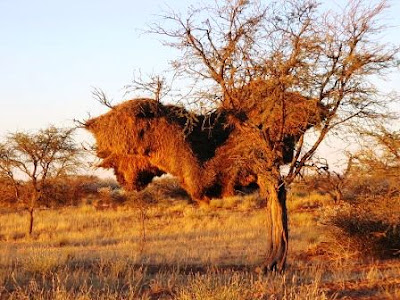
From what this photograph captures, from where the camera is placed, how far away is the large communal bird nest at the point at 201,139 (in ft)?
37.7

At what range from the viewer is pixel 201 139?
1215cm

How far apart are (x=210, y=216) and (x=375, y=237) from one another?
2106cm

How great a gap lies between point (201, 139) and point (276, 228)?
3329mm

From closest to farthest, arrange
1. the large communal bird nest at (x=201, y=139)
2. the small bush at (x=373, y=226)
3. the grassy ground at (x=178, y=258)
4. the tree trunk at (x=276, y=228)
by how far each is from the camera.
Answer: the grassy ground at (x=178, y=258)
the large communal bird nest at (x=201, y=139)
the tree trunk at (x=276, y=228)
the small bush at (x=373, y=226)

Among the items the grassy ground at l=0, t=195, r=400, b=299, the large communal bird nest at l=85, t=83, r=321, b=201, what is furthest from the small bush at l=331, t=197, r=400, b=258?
the large communal bird nest at l=85, t=83, r=321, b=201

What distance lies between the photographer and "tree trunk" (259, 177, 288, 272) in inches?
549

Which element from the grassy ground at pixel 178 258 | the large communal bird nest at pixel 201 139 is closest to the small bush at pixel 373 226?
the grassy ground at pixel 178 258

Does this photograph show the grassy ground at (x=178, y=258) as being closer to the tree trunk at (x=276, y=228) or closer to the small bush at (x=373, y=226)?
the tree trunk at (x=276, y=228)

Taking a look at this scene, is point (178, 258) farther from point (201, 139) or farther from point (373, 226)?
point (201, 139)

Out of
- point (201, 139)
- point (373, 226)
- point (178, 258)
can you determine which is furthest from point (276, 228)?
point (373, 226)

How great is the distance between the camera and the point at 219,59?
12.8 m

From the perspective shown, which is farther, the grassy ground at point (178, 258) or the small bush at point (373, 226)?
the small bush at point (373, 226)

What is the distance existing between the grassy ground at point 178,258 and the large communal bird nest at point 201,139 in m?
1.98

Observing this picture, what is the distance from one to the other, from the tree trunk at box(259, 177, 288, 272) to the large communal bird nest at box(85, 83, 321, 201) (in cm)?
60
